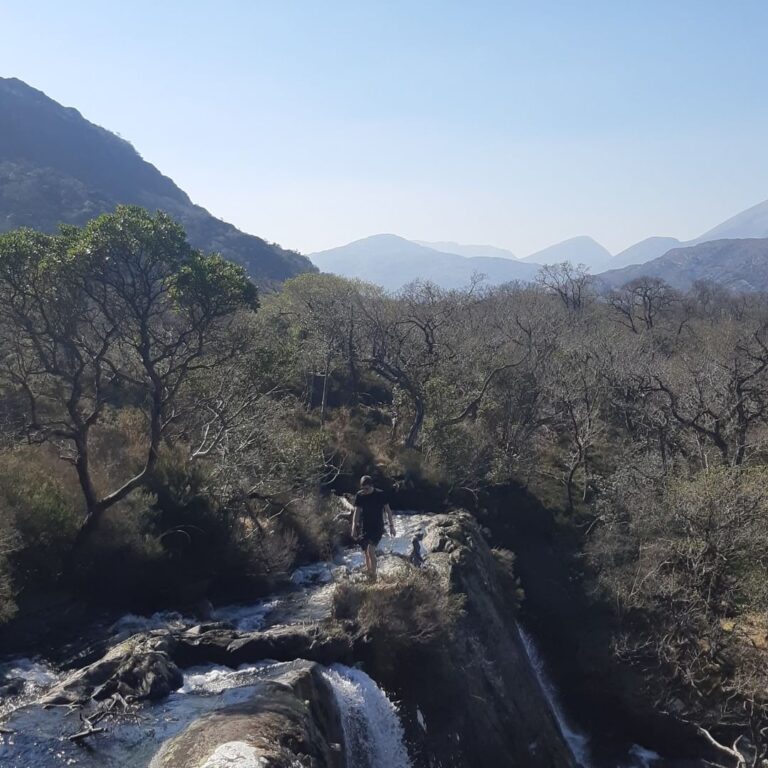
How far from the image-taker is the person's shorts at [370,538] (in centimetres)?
2306

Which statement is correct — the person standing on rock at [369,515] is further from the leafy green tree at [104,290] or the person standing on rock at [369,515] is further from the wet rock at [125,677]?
the wet rock at [125,677]

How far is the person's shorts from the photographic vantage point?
23.1 m

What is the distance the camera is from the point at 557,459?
33.2m

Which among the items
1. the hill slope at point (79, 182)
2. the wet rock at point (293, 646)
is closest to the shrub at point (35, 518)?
the wet rock at point (293, 646)

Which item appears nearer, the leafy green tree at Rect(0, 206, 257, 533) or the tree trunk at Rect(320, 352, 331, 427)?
the leafy green tree at Rect(0, 206, 257, 533)

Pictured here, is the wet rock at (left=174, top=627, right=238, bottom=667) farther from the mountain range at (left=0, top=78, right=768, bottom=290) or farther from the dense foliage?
the mountain range at (left=0, top=78, right=768, bottom=290)

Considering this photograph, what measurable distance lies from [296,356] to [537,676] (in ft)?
58.1

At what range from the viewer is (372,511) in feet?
86.2

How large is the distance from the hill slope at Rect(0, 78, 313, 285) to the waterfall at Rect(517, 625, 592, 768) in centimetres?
7673

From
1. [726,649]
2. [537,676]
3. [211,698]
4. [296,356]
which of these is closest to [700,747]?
[726,649]

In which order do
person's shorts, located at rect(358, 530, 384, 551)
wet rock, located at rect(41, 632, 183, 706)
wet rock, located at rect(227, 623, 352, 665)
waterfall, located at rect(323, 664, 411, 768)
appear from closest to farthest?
wet rock, located at rect(41, 632, 183, 706) → waterfall, located at rect(323, 664, 411, 768) → wet rock, located at rect(227, 623, 352, 665) → person's shorts, located at rect(358, 530, 384, 551)

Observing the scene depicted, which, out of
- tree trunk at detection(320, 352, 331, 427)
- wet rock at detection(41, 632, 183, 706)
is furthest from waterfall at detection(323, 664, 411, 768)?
tree trunk at detection(320, 352, 331, 427)

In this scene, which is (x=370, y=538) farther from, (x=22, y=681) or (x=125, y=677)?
(x=22, y=681)

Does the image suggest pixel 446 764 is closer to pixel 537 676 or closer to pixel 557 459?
pixel 537 676
